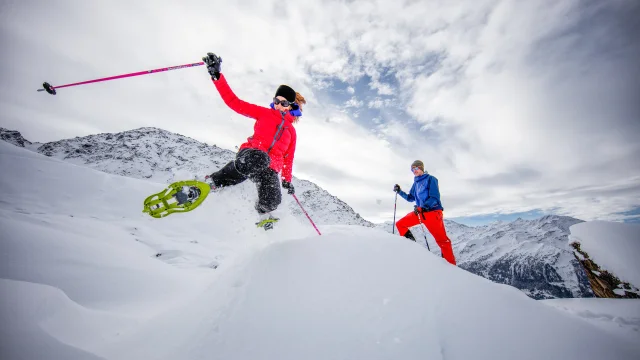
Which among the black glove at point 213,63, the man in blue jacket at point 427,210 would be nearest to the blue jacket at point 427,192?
the man in blue jacket at point 427,210

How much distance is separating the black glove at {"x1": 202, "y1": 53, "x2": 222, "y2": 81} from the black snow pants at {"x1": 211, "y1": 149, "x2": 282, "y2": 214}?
126 centimetres

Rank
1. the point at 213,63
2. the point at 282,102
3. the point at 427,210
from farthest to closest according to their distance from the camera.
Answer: the point at 427,210 → the point at 282,102 → the point at 213,63

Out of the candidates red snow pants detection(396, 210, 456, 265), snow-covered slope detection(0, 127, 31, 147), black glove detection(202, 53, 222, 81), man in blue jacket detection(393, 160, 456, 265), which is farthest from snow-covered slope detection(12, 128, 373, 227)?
black glove detection(202, 53, 222, 81)

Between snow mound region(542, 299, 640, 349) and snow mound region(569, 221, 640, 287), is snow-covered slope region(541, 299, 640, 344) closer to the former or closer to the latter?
snow mound region(542, 299, 640, 349)

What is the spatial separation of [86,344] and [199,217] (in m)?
10.1

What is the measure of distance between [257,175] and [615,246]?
646 centimetres

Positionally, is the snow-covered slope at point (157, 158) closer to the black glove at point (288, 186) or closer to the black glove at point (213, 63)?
the black glove at point (288, 186)

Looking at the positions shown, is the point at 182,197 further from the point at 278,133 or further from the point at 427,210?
the point at 427,210

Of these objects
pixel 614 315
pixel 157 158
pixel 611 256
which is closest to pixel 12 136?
pixel 157 158

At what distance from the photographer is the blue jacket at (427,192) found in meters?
5.67

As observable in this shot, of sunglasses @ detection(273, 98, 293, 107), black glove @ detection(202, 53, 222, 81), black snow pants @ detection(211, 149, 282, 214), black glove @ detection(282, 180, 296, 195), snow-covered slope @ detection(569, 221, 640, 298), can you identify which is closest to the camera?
black glove @ detection(202, 53, 222, 81)

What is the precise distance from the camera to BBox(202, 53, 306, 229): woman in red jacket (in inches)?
151

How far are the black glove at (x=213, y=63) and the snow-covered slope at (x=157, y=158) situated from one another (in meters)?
79.6

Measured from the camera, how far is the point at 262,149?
157 inches
